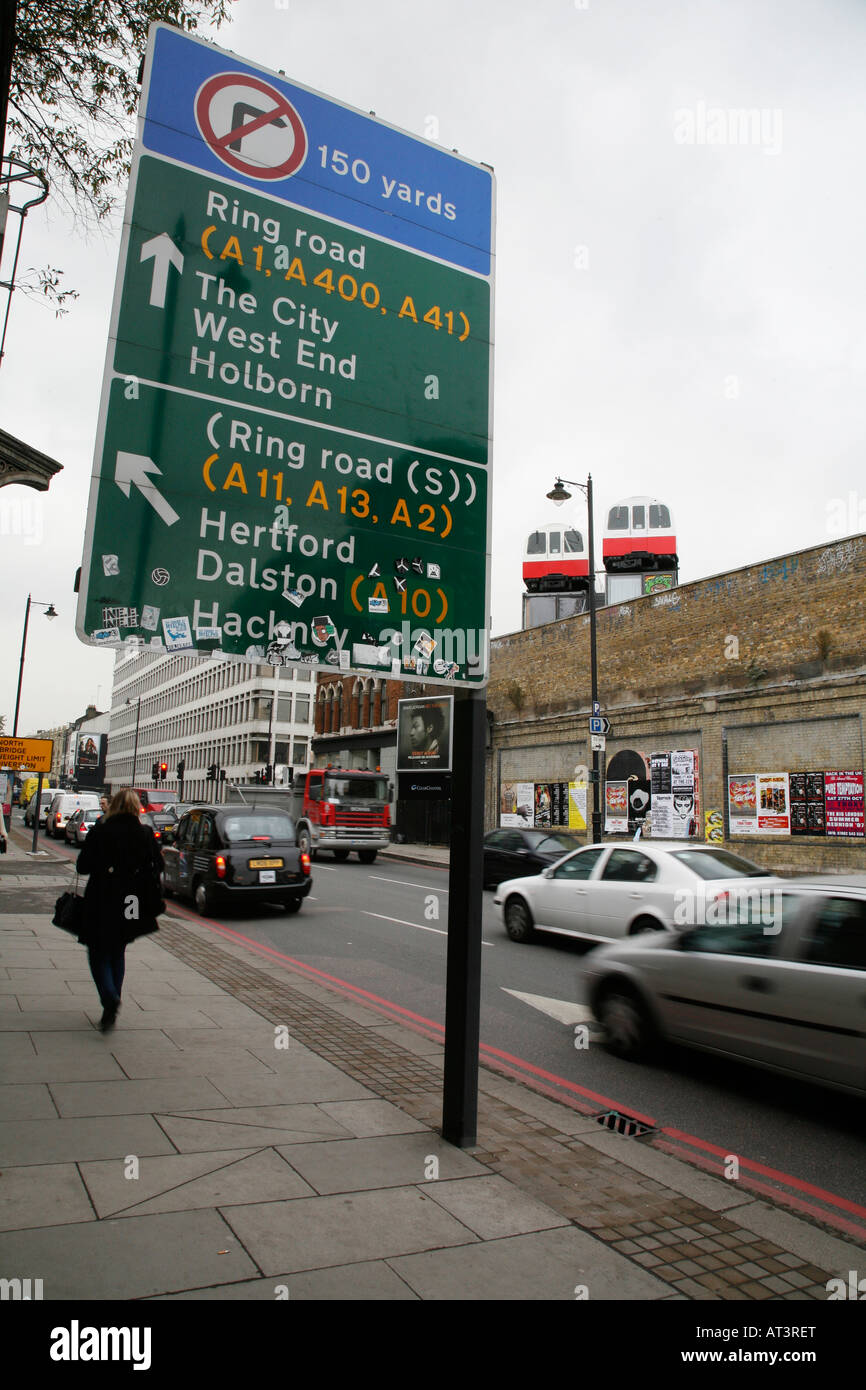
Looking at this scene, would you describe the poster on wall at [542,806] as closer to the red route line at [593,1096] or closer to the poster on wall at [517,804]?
the poster on wall at [517,804]

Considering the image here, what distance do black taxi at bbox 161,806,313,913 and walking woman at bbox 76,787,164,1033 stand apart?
24.0 ft

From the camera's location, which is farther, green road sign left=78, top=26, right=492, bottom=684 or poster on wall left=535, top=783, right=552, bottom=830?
poster on wall left=535, top=783, right=552, bottom=830

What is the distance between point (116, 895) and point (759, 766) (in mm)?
19778

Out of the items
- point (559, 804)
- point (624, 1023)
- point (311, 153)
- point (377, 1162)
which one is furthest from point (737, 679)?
point (377, 1162)

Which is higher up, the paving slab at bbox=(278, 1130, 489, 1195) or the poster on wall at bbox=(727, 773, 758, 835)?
the poster on wall at bbox=(727, 773, 758, 835)

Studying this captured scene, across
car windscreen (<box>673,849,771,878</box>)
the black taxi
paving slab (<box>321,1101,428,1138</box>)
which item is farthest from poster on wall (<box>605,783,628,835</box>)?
paving slab (<box>321,1101,428,1138</box>)

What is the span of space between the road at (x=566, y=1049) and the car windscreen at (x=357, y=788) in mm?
13702

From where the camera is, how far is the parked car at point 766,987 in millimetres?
5371

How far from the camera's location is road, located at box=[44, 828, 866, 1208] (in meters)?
5.37

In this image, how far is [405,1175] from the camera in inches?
169

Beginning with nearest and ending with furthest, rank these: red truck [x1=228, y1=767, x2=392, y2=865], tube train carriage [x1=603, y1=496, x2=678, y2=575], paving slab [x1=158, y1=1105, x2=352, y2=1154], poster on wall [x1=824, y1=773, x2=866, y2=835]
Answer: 1. paving slab [x1=158, y1=1105, x2=352, y2=1154]
2. poster on wall [x1=824, y1=773, x2=866, y2=835]
3. red truck [x1=228, y1=767, x2=392, y2=865]
4. tube train carriage [x1=603, y1=496, x2=678, y2=575]

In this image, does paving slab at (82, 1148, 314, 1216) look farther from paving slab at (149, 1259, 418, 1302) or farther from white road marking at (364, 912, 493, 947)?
white road marking at (364, 912, 493, 947)
